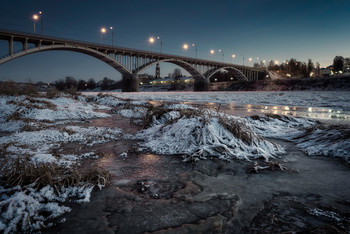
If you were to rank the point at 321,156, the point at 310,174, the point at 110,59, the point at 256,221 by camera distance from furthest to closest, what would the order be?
the point at 110,59 → the point at 321,156 → the point at 310,174 → the point at 256,221

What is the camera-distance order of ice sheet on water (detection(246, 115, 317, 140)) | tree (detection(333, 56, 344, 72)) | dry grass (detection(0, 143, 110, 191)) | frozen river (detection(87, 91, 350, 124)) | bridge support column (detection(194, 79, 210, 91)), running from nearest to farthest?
1. dry grass (detection(0, 143, 110, 191))
2. ice sheet on water (detection(246, 115, 317, 140))
3. frozen river (detection(87, 91, 350, 124))
4. bridge support column (detection(194, 79, 210, 91))
5. tree (detection(333, 56, 344, 72))

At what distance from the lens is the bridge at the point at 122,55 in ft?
115

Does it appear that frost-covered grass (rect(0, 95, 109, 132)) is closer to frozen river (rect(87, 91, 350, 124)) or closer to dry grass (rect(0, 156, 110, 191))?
dry grass (rect(0, 156, 110, 191))

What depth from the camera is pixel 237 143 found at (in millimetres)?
3771

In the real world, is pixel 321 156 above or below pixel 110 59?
below

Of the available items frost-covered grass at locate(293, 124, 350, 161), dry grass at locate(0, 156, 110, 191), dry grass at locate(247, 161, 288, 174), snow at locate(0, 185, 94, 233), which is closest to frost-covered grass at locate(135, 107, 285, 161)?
dry grass at locate(247, 161, 288, 174)

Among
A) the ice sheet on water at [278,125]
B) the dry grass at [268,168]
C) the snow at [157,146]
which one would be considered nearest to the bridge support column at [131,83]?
the snow at [157,146]

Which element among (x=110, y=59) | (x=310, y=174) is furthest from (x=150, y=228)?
(x=110, y=59)

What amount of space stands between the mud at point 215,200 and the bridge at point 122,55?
41760mm

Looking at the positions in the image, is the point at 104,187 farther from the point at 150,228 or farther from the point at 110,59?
the point at 110,59

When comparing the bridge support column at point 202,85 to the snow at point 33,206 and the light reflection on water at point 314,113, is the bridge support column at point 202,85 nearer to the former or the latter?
the light reflection on water at point 314,113

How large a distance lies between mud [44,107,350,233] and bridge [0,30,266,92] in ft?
137

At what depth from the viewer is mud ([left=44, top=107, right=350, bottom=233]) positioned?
1.60 meters

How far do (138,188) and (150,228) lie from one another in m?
0.74
